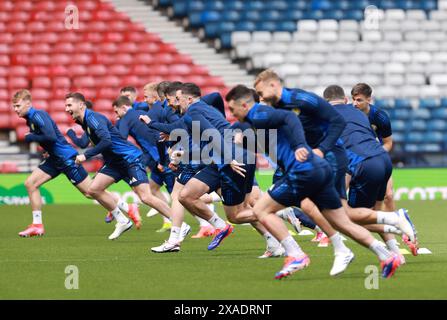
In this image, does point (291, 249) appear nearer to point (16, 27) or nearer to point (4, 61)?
point (4, 61)

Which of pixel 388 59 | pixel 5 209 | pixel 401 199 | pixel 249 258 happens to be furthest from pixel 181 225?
pixel 388 59

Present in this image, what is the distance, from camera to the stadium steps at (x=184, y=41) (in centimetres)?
2967

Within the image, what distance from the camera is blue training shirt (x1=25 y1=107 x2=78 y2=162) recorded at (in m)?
15.4

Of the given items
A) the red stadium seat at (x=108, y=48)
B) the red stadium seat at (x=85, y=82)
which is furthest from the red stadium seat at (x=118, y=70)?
the red stadium seat at (x=85, y=82)

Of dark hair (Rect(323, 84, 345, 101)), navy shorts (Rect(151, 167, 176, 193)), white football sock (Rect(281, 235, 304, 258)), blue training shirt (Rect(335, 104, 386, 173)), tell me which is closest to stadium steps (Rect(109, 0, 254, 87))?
navy shorts (Rect(151, 167, 176, 193))

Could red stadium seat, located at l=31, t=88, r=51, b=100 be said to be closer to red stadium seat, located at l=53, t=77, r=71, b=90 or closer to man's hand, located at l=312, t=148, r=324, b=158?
red stadium seat, located at l=53, t=77, r=71, b=90

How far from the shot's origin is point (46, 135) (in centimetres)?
1541

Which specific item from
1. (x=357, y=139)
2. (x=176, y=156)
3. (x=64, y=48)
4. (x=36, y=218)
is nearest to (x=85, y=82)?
(x=64, y=48)

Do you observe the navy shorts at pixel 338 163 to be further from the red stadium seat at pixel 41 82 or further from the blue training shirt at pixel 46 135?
the red stadium seat at pixel 41 82

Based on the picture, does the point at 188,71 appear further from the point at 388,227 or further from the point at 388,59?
the point at 388,227

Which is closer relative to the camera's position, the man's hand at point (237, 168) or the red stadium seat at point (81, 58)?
the man's hand at point (237, 168)

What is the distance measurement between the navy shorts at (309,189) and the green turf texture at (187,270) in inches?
29.8

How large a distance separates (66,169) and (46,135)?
81cm

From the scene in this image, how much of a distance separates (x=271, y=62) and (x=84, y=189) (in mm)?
13818
